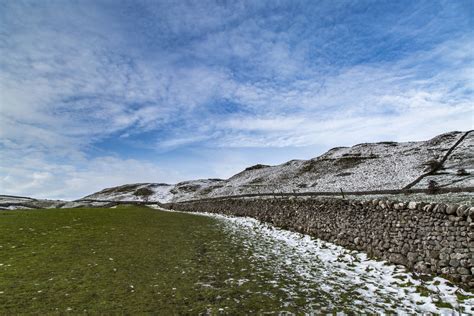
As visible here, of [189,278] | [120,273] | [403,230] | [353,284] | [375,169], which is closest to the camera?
[353,284]

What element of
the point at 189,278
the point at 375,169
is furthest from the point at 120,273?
the point at 375,169

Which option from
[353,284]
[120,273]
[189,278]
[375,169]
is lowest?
[353,284]

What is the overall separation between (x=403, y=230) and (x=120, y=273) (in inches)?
559

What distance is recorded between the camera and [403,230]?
15406mm

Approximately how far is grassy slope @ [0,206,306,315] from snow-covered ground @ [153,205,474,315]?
4.04 feet

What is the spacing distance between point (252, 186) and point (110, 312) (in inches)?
2269

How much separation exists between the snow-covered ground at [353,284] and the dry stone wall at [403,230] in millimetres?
800

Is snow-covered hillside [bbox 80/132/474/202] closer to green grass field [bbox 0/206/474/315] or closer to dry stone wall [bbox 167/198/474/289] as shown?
dry stone wall [bbox 167/198/474/289]

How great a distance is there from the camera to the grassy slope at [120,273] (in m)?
9.34

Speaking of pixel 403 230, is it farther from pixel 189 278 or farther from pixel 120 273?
pixel 120 273

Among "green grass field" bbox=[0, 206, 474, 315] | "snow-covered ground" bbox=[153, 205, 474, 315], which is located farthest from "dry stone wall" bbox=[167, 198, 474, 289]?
"green grass field" bbox=[0, 206, 474, 315]

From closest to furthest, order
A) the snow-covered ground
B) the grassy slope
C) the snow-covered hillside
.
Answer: the grassy slope, the snow-covered ground, the snow-covered hillside

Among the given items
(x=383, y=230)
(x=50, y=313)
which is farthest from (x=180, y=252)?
(x=383, y=230)

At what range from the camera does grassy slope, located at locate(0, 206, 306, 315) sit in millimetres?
9344
